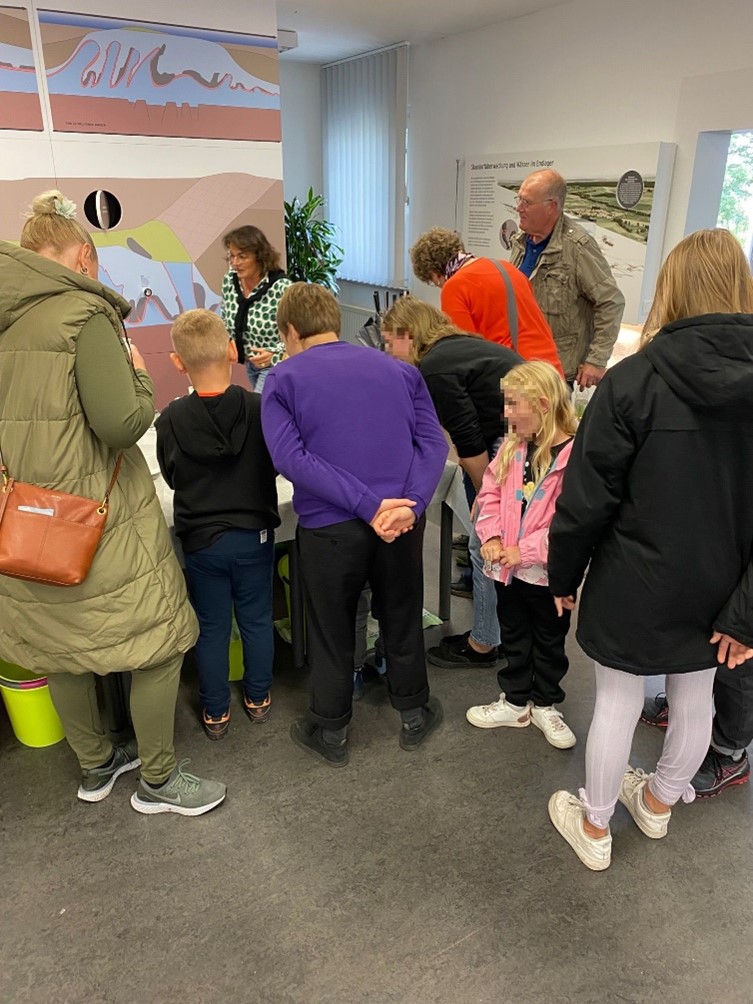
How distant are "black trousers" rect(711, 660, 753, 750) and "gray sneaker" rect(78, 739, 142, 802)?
1560mm

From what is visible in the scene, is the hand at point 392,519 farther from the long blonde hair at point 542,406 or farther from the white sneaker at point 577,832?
the white sneaker at point 577,832

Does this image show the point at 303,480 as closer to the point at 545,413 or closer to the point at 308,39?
the point at 545,413

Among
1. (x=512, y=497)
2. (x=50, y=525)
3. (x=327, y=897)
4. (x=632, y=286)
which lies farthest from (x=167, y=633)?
(x=632, y=286)

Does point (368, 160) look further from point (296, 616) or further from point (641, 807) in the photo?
point (641, 807)

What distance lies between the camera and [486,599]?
246 centimetres

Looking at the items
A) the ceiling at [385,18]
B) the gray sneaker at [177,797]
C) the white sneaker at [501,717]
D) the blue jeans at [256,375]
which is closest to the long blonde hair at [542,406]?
the white sneaker at [501,717]

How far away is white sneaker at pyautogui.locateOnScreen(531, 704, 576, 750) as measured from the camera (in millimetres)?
2145

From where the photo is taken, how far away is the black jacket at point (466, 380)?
2.08 m

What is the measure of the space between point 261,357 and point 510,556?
1.56 meters

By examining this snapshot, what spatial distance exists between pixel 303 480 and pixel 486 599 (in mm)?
965

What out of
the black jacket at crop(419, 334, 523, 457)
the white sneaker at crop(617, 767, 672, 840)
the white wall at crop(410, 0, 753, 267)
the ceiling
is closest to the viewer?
the white sneaker at crop(617, 767, 672, 840)

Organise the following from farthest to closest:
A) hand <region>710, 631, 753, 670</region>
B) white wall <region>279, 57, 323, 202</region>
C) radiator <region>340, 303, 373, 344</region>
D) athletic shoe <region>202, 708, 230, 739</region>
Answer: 1. radiator <region>340, 303, 373, 344</region>
2. white wall <region>279, 57, 323, 202</region>
3. athletic shoe <region>202, 708, 230, 739</region>
4. hand <region>710, 631, 753, 670</region>

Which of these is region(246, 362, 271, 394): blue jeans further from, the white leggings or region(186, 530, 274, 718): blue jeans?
the white leggings

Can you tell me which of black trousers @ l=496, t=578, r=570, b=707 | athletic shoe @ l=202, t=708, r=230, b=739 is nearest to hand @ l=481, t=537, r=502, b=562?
black trousers @ l=496, t=578, r=570, b=707
